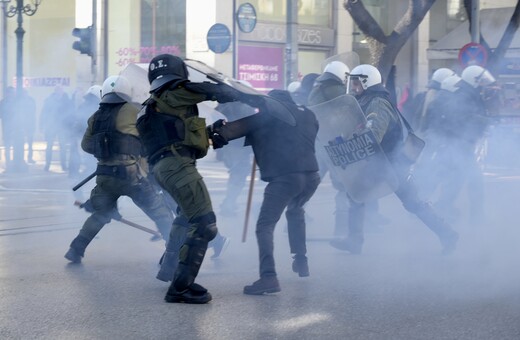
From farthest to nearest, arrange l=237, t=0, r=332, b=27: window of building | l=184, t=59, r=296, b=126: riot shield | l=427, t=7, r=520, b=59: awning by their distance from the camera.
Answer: l=237, t=0, r=332, b=27: window of building → l=427, t=7, r=520, b=59: awning → l=184, t=59, r=296, b=126: riot shield

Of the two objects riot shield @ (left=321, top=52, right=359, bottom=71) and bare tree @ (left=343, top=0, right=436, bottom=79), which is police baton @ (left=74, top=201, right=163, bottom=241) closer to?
riot shield @ (left=321, top=52, right=359, bottom=71)

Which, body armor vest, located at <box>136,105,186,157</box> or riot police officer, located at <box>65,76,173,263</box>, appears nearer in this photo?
body armor vest, located at <box>136,105,186,157</box>

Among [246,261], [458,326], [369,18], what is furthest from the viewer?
[369,18]

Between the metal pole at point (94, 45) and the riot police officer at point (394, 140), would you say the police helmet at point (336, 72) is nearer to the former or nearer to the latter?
the riot police officer at point (394, 140)

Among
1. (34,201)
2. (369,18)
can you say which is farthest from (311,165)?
(369,18)

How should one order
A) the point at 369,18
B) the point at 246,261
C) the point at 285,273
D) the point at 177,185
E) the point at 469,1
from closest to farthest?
the point at 177,185 → the point at 285,273 → the point at 246,261 → the point at 369,18 → the point at 469,1

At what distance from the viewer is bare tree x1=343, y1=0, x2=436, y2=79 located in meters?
21.1

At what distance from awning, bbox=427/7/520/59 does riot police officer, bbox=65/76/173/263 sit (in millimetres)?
14748

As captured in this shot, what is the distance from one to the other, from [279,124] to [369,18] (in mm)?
14319

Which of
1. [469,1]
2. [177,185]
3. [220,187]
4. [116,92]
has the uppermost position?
[469,1]

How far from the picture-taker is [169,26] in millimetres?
26828

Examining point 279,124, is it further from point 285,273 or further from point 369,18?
point 369,18

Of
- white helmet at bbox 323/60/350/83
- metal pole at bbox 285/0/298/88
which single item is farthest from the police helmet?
metal pole at bbox 285/0/298/88

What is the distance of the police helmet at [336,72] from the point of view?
29.8ft
